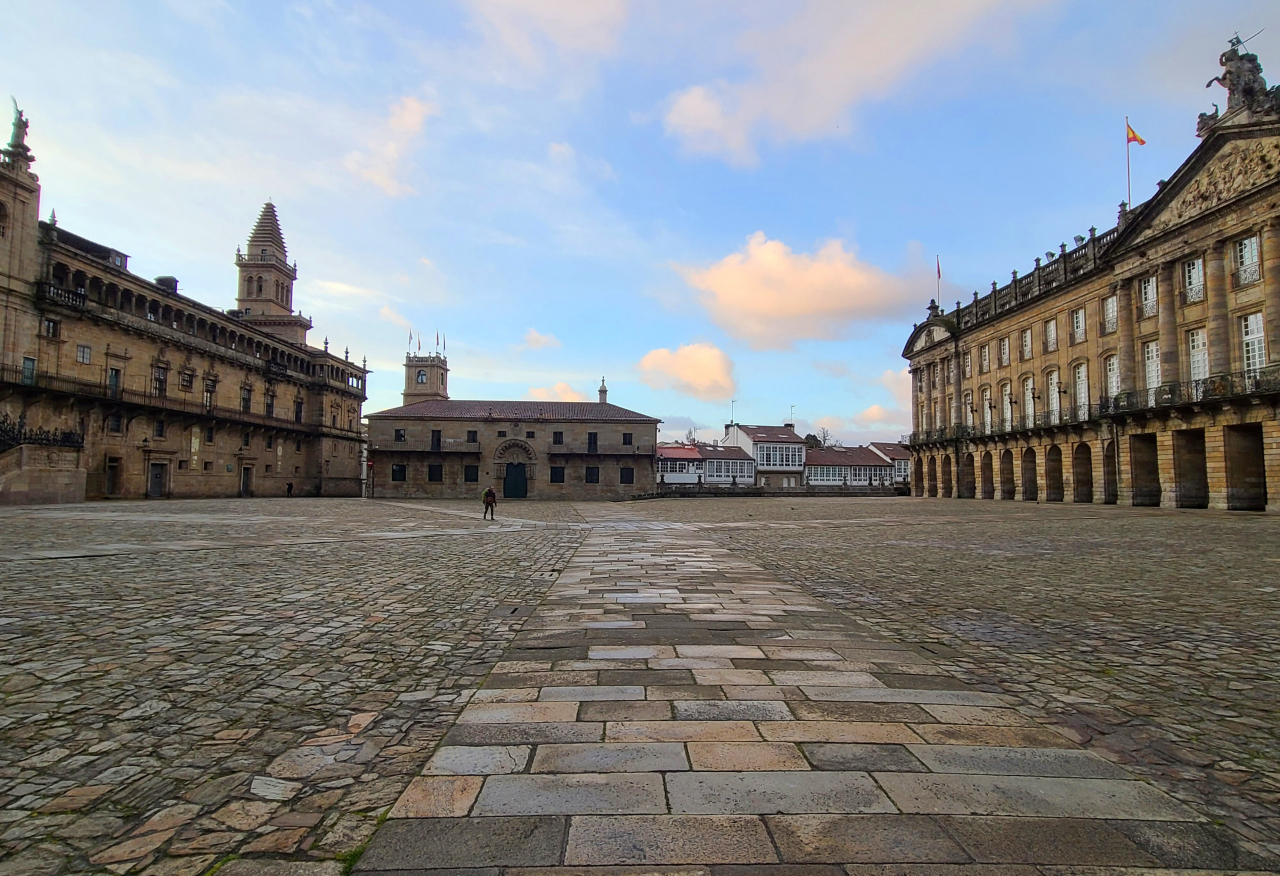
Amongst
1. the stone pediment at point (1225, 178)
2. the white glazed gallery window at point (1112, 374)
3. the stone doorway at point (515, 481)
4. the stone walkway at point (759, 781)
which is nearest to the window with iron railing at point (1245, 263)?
the stone pediment at point (1225, 178)

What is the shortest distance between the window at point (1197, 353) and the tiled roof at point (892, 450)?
5040 centimetres

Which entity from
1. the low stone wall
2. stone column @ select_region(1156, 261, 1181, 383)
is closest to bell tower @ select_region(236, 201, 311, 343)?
the low stone wall

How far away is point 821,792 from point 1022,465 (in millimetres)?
45986

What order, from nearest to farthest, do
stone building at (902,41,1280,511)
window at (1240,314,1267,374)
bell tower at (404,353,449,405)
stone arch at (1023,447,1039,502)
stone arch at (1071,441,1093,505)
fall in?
stone building at (902,41,1280,511) < window at (1240,314,1267,374) < stone arch at (1071,441,1093,505) < stone arch at (1023,447,1039,502) < bell tower at (404,353,449,405)

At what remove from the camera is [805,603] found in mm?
7098

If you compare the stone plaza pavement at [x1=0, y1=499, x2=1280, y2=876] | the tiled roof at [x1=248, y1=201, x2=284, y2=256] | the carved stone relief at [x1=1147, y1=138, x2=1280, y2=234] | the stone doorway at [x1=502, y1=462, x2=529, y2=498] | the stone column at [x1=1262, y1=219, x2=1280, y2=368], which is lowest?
the stone plaza pavement at [x1=0, y1=499, x2=1280, y2=876]

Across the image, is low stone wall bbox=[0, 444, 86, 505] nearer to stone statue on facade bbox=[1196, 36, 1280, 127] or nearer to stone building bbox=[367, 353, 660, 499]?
stone building bbox=[367, 353, 660, 499]

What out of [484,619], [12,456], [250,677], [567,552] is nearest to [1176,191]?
[567,552]

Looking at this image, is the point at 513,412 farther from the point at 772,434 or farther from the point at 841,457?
the point at 841,457

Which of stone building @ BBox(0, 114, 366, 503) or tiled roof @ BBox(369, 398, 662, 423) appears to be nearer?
stone building @ BBox(0, 114, 366, 503)

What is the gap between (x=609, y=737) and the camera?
325cm

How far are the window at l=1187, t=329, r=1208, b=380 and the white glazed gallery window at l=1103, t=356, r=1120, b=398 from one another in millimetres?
3798

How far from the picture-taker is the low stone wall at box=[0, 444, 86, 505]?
2481 cm

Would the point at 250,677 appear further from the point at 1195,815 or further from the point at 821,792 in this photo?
the point at 1195,815
